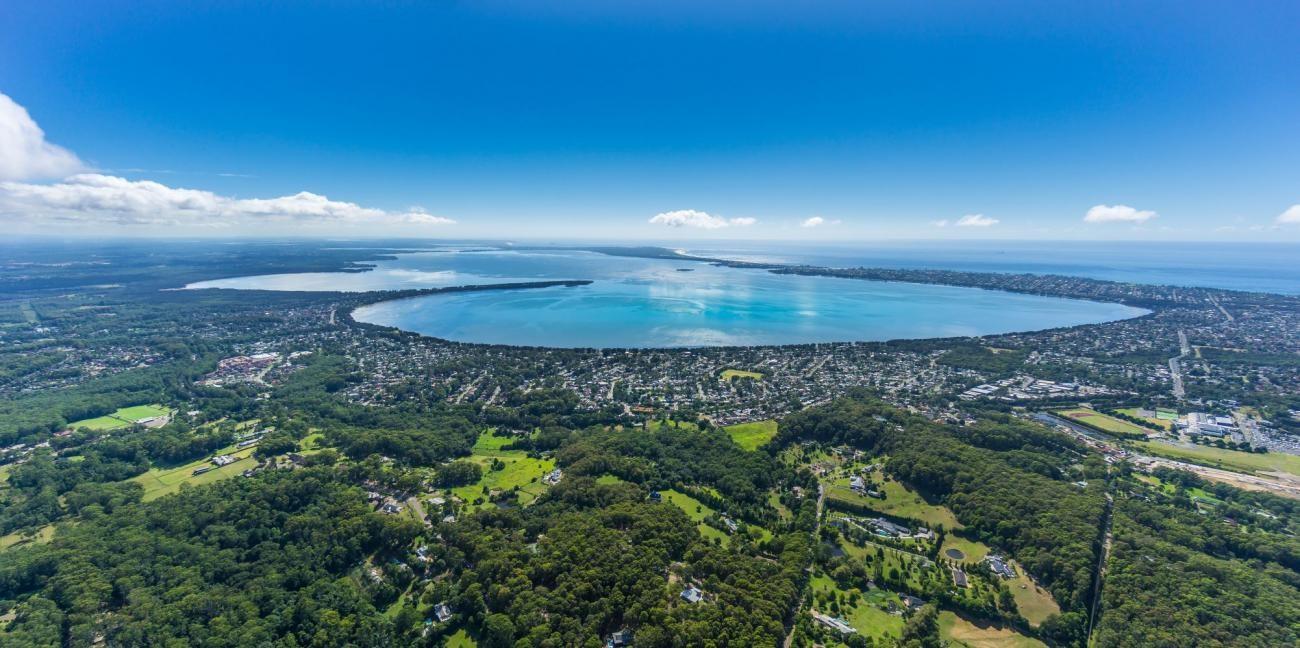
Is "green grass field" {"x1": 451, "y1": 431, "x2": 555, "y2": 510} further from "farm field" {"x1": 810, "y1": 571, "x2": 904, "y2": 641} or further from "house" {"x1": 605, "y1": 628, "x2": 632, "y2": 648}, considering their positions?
"farm field" {"x1": 810, "y1": 571, "x2": 904, "y2": 641}

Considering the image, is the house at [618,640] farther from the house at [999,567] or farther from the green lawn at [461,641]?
the house at [999,567]

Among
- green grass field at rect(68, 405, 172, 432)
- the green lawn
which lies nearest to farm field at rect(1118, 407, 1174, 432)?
the green lawn

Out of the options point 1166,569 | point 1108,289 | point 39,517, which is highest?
point 1108,289

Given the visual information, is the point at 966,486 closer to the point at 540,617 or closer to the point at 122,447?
the point at 540,617

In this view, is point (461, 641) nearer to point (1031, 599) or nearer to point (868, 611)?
point (868, 611)

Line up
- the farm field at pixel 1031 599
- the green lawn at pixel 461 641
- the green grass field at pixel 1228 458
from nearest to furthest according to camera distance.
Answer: the green lawn at pixel 461 641 < the farm field at pixel 1031 599 < the green grass field at pixel 1228 458

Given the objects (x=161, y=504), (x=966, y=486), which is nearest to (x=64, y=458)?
(x=161, y=504)

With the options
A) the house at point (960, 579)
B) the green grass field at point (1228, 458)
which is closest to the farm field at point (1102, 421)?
the green grass field at point (1228, 458)
